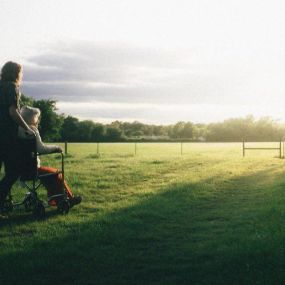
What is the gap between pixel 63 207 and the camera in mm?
8680

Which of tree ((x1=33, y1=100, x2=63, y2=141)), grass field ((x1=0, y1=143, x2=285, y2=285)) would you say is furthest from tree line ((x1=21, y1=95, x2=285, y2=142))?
grass field ((x1=0, y1=143, x2=285, y2=285))

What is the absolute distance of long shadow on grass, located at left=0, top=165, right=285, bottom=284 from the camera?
5105 millimetres

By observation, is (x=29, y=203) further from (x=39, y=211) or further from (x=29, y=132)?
(x=29, y=132)

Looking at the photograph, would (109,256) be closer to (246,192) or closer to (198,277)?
(198,277)

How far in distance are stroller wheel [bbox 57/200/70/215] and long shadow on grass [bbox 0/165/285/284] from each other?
51cm

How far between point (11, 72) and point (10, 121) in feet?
2.66

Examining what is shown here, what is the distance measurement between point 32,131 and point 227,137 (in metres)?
100

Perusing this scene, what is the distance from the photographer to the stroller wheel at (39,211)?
831cm

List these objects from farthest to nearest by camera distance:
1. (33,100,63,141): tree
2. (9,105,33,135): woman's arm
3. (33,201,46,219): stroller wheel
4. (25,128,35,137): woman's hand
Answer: (33,100,63,141): tree → (33,201,46,219): stroller wheel → (25,128,35,137): woman's hand → (9,105,33,135): woman's arm

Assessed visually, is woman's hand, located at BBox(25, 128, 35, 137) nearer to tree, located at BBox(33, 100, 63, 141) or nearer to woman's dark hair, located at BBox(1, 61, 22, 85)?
woman's dark hair, located at BBox(1, 61, 22, 85)

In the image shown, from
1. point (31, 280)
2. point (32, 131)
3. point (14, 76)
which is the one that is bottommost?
point (31, 280)

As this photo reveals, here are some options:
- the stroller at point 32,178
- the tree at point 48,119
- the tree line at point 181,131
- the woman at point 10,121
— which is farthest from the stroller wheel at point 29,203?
the tree line at point 181,131

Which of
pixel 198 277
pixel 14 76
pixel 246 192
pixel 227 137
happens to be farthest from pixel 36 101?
pixel 227 137

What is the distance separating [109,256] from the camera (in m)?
5.91
